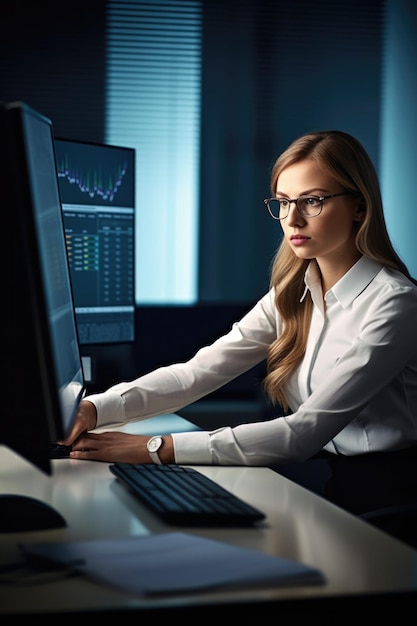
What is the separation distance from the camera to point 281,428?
1.54 metres

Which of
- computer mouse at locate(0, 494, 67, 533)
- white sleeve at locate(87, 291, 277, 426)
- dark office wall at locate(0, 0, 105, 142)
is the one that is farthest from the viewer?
dark office wall at locate(0, 0, 105, 142)

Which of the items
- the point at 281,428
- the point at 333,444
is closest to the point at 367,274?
the point at 333,444

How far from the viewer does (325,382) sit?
5.28 ft

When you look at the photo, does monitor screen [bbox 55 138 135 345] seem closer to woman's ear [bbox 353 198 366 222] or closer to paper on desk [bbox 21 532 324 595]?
woman's ear [bbox 353 198 366 222]

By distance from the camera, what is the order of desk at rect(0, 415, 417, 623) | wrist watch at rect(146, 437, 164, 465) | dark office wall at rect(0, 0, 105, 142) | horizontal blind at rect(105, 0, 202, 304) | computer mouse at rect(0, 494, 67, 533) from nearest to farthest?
desk at rect(0, 415, 417, 623), computer mouse at rect(0, 494, 67, 533), wrist watch at rect(146, 437, 164, 465), dark office wall at rect(0, 0, 105, 142), horizontal blind at rect(105, 0, 202, 304)

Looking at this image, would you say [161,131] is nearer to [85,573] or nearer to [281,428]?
[281,428]

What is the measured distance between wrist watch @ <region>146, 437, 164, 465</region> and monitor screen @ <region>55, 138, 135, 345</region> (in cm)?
80

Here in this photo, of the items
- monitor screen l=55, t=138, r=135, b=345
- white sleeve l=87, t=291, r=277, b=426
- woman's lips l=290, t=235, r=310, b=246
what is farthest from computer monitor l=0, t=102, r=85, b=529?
monitor screen l=55, t=138, r=135, b=345

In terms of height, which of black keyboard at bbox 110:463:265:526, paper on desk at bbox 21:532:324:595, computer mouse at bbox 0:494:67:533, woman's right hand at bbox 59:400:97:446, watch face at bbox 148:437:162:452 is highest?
paper on desk at bbox 21:532:324:595

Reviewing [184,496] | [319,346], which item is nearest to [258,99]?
[319,346]

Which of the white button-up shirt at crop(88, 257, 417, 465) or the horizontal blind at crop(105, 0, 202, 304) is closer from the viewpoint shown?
the white button-up shirt at crop(88, 257, 417, 465)

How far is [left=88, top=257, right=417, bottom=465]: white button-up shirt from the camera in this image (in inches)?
60.0

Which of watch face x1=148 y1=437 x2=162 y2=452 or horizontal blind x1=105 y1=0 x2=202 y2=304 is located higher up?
horizontal blind x1=105 y1=0 x2=202 y2=304

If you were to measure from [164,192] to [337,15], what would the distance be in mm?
927
